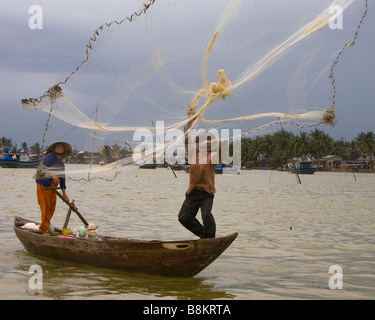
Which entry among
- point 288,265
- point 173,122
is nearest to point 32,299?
point 173,122

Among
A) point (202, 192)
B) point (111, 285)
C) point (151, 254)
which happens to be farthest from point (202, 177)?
point (111, 285)

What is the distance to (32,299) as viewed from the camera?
5.89m

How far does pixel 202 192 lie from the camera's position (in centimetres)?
692

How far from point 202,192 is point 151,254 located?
1070 mm

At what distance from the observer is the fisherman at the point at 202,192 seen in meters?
6.88

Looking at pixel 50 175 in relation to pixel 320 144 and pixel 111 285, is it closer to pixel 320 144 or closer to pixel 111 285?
pixel 111 285
